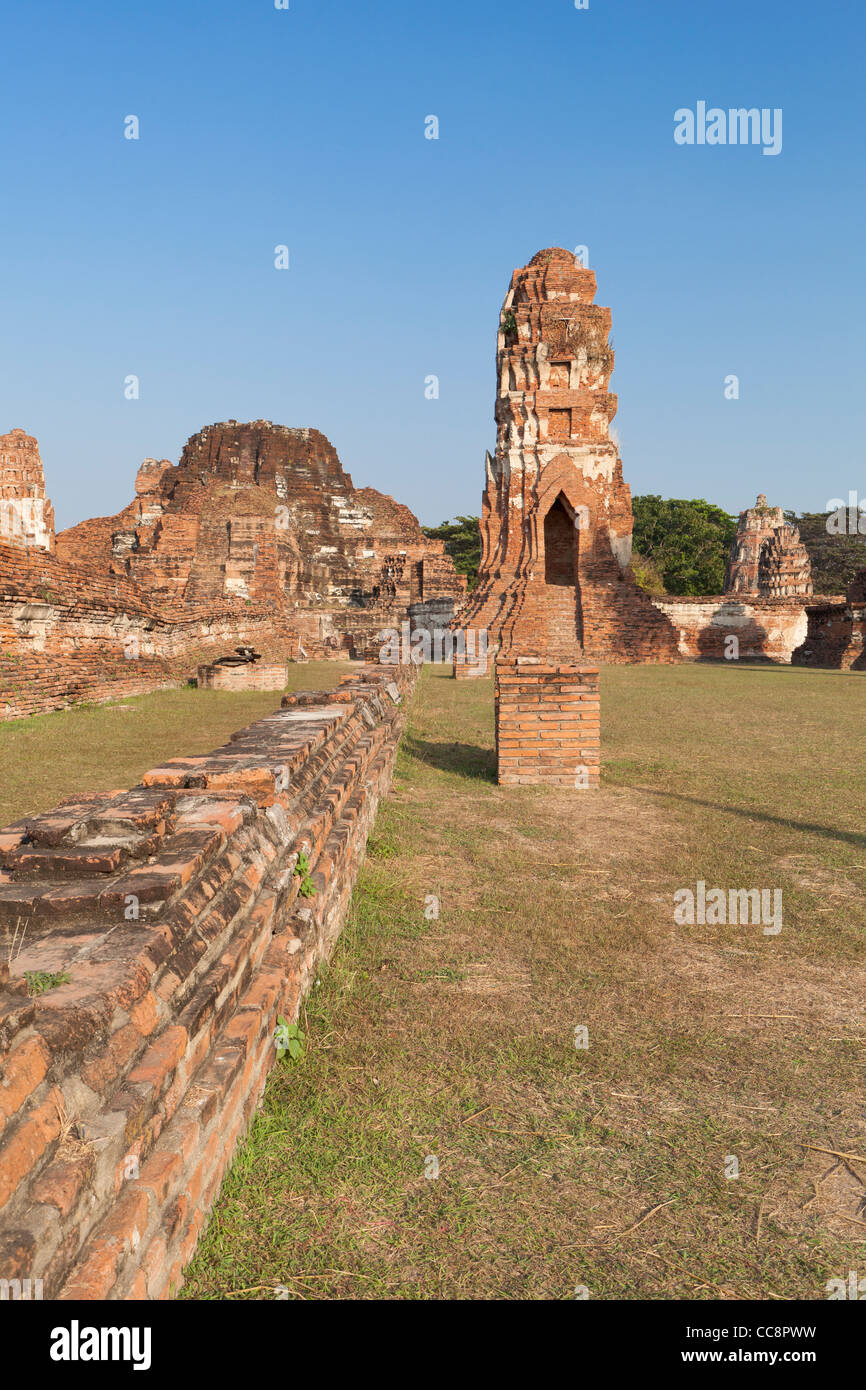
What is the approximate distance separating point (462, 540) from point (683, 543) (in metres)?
12.2

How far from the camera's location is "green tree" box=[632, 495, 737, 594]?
44.3m

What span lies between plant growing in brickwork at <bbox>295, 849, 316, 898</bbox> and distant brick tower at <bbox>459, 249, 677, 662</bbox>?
1720 centimetres

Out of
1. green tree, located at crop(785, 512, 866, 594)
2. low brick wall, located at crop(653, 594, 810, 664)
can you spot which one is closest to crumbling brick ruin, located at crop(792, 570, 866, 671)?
low brick wall, located at crop(653, 594, 810, 664)

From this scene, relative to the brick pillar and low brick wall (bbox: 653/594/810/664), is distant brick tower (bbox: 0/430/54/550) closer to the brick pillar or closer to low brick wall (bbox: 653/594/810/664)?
low brick wall (bbox: 653/594/810/664)

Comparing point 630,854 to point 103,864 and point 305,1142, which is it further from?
point 103,864

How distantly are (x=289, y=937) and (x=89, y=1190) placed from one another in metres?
1.12

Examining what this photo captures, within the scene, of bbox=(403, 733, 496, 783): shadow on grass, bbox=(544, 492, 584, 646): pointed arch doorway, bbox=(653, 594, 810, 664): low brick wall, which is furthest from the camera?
bbox=(653, 594, 810, 664): low brick wall

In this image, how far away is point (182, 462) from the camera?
39.4m

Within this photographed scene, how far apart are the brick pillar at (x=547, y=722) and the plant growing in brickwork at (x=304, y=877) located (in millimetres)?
2820

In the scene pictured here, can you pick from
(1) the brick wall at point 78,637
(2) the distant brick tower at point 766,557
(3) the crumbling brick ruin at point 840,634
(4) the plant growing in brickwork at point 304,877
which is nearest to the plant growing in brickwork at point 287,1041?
(4) the plant growing in brickwork at point 304,877

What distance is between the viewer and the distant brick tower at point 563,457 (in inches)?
776

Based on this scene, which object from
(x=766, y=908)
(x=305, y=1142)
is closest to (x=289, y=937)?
(x=305, y=1142)
